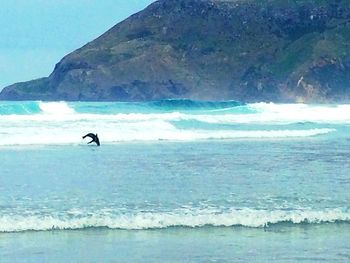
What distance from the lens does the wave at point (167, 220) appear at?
1335 centimetres

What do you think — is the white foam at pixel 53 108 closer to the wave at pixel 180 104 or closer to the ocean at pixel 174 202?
the wave at pixel 180 104

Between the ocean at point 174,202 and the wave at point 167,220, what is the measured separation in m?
0.01

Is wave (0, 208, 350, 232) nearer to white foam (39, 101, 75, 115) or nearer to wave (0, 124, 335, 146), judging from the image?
wave (0, 124, 335, 146)

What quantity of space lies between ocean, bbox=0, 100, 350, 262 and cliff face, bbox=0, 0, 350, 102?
83335 mm

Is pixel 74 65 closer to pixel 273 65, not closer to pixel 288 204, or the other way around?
pixel 273 65

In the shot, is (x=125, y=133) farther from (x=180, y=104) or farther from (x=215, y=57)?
(x=215, y=57)

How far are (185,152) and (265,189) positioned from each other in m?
8.65

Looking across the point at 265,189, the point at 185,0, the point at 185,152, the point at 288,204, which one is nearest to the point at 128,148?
the point at 185,152

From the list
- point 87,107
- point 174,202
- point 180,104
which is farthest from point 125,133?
point 180,104

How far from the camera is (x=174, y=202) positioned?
15406 millimetres

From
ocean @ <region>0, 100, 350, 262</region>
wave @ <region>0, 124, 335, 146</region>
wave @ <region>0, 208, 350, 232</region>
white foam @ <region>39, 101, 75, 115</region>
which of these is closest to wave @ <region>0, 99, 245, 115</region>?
white foam @ <region>39, 101, 75, 115</region>

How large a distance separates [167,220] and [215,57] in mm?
108142

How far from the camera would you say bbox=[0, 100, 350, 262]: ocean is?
40.0 ft

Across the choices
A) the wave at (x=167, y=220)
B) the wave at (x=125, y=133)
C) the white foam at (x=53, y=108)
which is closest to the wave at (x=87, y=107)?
the white foam at (x=53, y=108)
